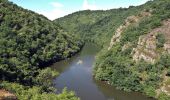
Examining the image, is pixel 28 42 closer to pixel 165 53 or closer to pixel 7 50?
pixel 7 50

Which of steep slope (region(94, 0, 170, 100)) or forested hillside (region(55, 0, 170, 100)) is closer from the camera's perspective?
forested hillside (region(55, 0, 170, 100))

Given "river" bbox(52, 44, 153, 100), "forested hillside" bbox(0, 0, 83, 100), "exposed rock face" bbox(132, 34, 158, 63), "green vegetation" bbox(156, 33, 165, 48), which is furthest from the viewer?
"green vegetation" bbox(156, 33, 165, 48)

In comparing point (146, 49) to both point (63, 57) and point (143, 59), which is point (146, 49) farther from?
point (63, 57)

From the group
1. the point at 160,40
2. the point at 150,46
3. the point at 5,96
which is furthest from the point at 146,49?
the point at 5,96

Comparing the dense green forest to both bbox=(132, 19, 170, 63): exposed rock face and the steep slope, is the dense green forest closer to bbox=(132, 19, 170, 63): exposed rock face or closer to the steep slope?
the steep slope

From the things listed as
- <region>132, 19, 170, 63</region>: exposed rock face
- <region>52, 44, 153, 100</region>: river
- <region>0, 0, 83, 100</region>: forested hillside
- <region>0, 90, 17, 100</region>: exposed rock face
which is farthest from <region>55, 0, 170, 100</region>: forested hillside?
<region>0, 90, 17, 100</region>: exposed rock face

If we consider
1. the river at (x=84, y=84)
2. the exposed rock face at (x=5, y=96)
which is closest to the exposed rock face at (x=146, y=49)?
the river at (x=84, y=84)

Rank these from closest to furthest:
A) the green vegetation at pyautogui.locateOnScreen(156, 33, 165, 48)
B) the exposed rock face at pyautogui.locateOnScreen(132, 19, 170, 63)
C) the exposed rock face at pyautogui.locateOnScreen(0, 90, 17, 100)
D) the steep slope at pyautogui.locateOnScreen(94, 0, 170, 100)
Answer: the exposed rock face at pyautogui.locateOnScreen(0, 90, 17, 100) → the steep slope at pyautogui.locateOnScreen(94, 0, 170, 100) → the exposed rock face at pyautogui.locateOnScreen(132, 19, 170, 63) → the green vegetation at pyautogui.locateOnScreen(156, 33, 165, 48)
